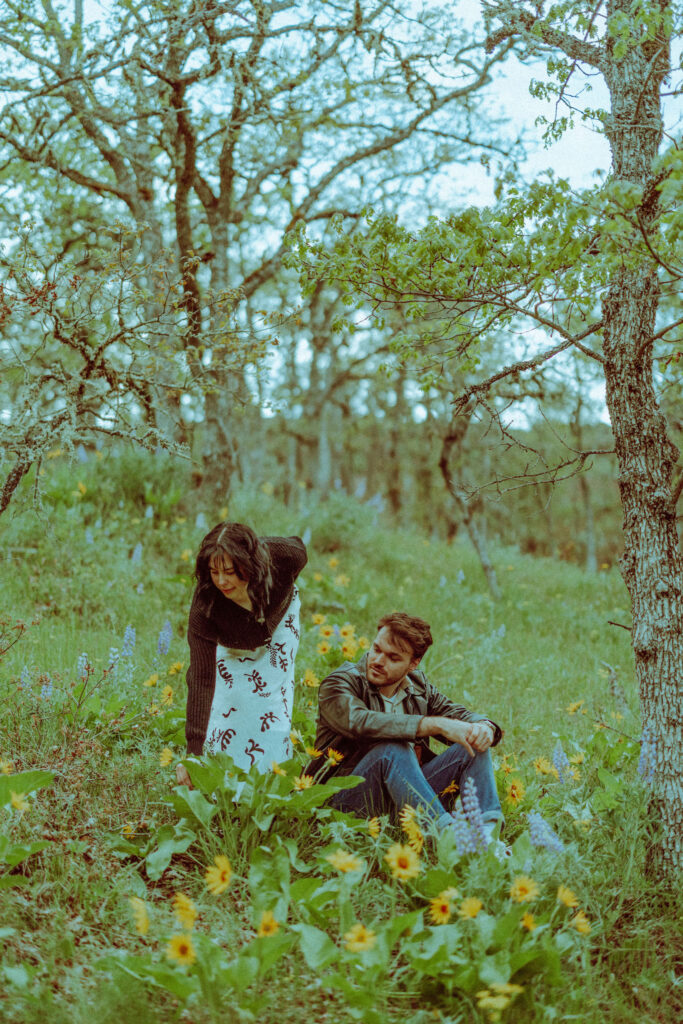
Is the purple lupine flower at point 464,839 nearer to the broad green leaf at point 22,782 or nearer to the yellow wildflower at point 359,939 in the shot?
the yellow wildflower at point 359,939

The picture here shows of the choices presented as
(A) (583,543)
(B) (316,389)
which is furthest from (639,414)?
(A) (583,543)

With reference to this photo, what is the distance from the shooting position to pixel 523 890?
2.54m

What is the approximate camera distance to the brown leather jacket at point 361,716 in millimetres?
3334

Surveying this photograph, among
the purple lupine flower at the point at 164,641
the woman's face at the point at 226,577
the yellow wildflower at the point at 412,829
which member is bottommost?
the yellow wildflower at the point at 412,829

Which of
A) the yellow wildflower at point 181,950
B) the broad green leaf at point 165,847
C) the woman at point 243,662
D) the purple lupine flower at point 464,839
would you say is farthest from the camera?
the woman at point 243,662

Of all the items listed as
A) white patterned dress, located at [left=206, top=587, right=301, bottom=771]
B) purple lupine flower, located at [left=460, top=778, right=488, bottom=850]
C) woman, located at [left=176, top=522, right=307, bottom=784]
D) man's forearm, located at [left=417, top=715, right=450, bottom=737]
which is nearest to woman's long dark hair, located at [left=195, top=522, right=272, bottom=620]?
woman, located at [left=176, top=522, right=307, bottom=784]

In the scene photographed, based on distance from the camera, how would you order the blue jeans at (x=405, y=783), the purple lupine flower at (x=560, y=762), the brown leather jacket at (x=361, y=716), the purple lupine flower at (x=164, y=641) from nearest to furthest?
the blue jeans at (x=405, y=783), the brown leather jacket at (x=361, y=716), the purple lupine flower at (x=560, y=762), the purple lupine flower at (x=164, y=641)

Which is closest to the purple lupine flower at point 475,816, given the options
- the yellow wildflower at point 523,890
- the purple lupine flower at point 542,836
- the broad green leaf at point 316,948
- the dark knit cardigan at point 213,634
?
the purple lupine flower at point 542,836

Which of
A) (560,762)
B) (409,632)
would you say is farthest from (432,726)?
(560,762)

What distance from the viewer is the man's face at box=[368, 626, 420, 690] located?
349 centimetres

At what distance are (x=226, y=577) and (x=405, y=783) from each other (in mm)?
1122

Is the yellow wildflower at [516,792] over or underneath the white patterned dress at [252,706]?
underneath

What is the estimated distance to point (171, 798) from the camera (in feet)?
10.6

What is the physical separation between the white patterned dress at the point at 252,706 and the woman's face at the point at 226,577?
0.98ft
